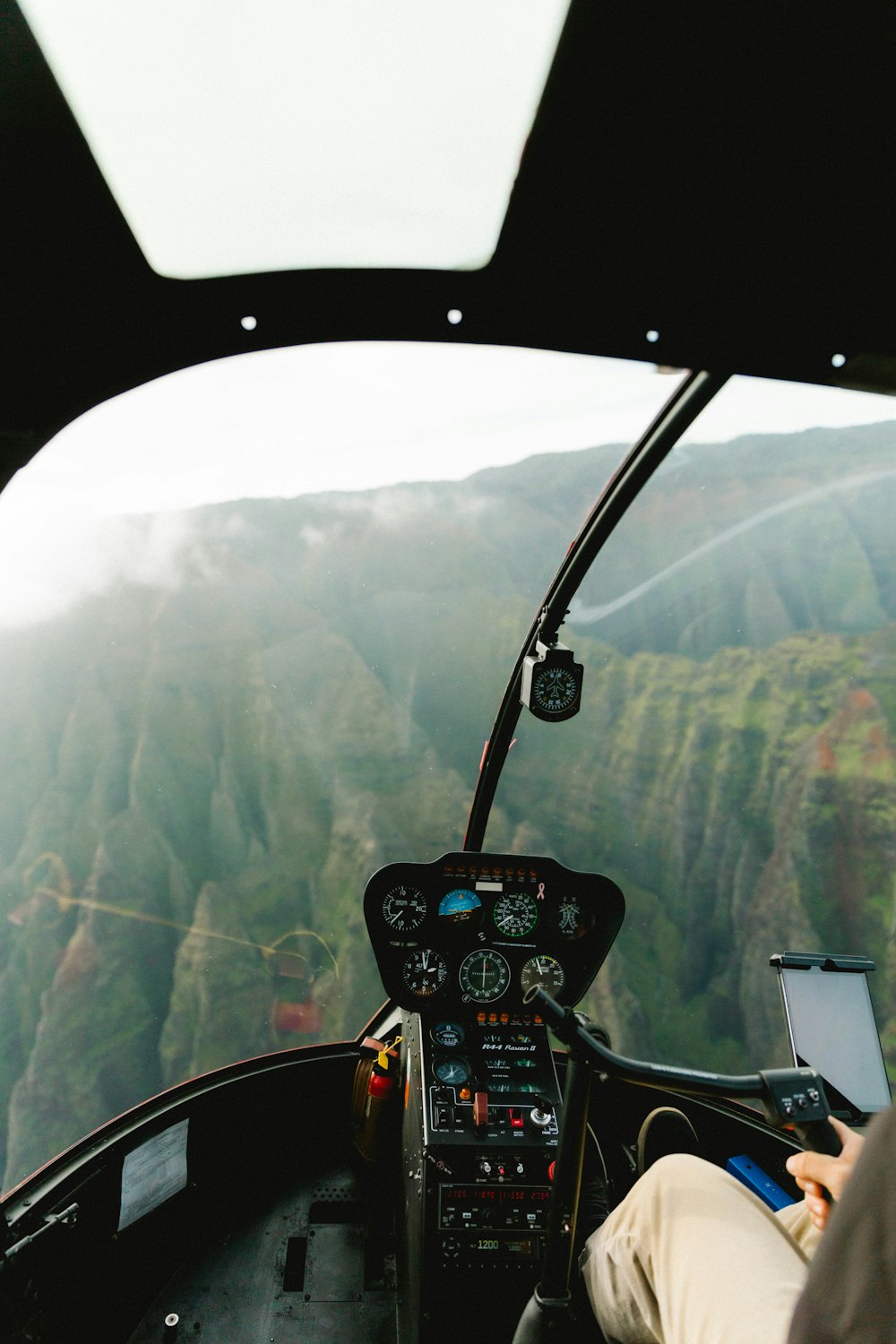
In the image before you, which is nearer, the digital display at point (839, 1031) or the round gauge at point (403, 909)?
the digital display at point (839, 1031)

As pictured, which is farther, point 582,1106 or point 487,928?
point 487,928

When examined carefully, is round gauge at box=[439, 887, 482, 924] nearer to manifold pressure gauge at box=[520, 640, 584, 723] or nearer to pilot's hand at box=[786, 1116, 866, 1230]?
manifold pressure gauge at box=[520, 640, 584, 723]

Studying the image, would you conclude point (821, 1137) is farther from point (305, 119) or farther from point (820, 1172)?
point (305, 119)

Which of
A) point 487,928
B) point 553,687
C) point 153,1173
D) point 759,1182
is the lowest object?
point 759,1182

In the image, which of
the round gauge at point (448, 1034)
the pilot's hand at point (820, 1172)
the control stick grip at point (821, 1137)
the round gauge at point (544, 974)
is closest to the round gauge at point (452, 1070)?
the round gauge at point (448, 1034)

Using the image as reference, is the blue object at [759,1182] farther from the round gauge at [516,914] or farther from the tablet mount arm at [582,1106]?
the tablet mount arm at [582,1106]

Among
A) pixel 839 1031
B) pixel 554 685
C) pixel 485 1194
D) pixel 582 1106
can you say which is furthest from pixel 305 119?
pixel 839 1031

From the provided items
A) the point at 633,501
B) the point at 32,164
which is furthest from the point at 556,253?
the point at 633,501
